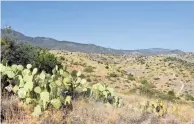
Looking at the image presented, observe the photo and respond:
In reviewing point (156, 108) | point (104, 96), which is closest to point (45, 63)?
point (104, 96)

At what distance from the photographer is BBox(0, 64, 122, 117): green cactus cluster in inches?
377

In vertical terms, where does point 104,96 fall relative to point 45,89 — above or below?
below

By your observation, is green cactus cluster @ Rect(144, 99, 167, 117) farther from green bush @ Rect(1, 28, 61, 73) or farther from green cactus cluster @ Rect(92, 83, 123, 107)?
green bush @ Rect(1, 28, 61, 73)

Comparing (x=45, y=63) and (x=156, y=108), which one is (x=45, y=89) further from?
(x=45, y=63)

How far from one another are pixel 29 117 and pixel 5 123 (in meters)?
0.63

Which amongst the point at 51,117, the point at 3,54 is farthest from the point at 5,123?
the point at 3,54

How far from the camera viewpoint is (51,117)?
8.94 m

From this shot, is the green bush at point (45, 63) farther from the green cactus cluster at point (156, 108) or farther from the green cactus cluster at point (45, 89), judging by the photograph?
the green cactus cluster at point (156, 108)

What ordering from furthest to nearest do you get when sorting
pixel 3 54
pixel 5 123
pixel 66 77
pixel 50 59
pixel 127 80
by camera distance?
pixel 127 80 → pixel 50 59 → pixel 3 54 → pixel 66 77 → pixel 5 123

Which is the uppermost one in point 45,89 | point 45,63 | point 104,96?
point 45,89

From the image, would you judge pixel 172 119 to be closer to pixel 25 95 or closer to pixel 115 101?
pixel 115 101

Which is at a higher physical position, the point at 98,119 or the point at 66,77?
the point at 66,77

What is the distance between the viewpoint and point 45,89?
33.8 feet

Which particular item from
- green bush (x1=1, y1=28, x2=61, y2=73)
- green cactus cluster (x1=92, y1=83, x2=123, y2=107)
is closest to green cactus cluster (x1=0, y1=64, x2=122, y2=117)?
green cactus cluster (x1=92, y1=83, x2=123, y2=107)
